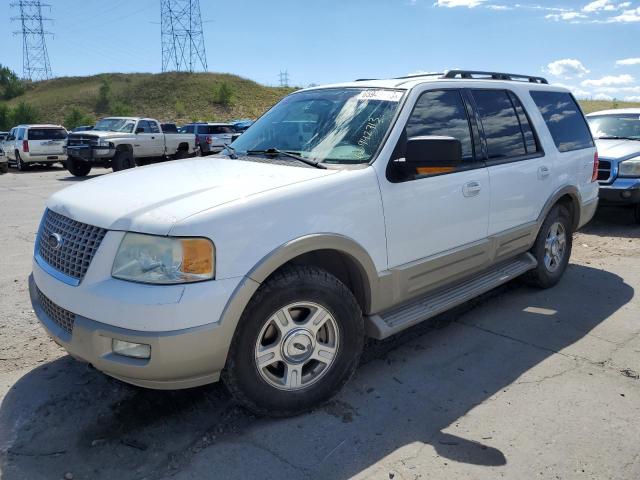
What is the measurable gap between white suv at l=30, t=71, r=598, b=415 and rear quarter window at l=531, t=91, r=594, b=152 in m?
0.54

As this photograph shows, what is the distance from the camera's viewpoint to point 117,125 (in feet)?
65.0

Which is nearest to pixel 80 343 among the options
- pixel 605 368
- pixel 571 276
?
pixel 605 368

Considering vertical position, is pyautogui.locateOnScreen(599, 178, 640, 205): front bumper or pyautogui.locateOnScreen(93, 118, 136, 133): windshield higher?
pyautogui.locateOnScreen(93, 118, 136, 133): windshield

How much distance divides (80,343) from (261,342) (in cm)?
91

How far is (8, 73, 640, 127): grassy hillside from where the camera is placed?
6031cm

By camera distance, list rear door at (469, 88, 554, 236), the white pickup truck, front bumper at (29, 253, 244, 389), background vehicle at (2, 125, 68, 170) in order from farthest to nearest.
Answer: background vehicle at (2, 125, 68, 170)
the white pickup truck
rear door at (469, 88, 554, 236)
front bumper at (29, 253, 244, 389)

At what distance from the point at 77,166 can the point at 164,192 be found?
56.0ft

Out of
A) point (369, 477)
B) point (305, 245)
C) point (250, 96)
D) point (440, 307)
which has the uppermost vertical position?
point (250, 96)

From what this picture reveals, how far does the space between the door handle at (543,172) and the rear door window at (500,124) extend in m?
0.25

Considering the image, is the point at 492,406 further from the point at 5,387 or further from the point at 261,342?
the point at 5,387

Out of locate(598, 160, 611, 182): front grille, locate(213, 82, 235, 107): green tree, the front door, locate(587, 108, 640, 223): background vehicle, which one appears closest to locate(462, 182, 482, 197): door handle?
the front door

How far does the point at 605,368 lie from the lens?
3742 mm

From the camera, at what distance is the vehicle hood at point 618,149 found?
830 cm

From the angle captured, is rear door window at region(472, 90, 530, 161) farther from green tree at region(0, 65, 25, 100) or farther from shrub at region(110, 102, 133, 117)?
green tree at region(0, 65, 25, 100)
